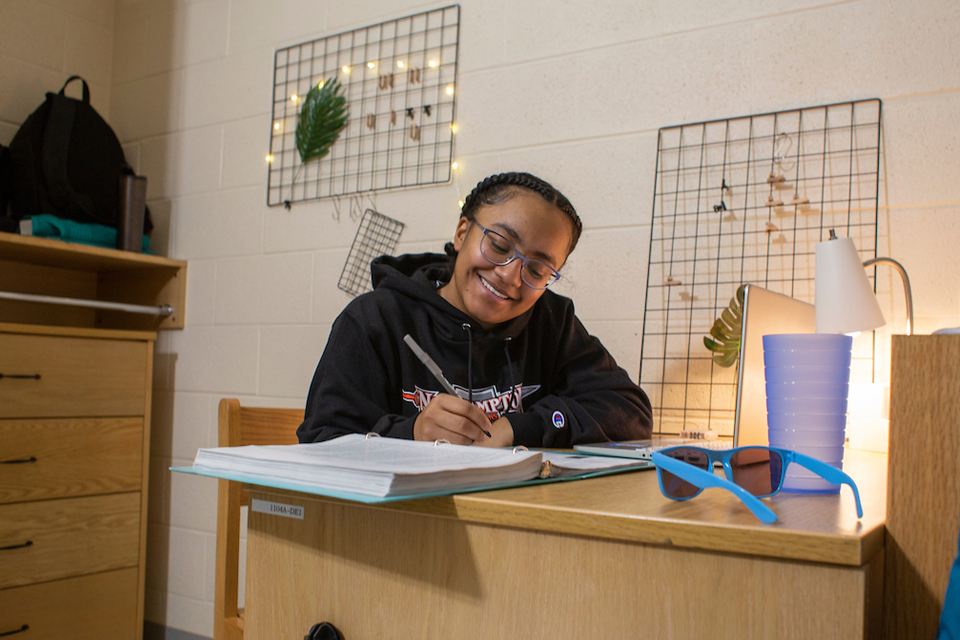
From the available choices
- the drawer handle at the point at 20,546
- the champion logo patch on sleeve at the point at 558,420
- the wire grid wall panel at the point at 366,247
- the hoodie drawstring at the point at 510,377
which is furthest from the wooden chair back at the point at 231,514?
the drawer handle at the point at 20,546

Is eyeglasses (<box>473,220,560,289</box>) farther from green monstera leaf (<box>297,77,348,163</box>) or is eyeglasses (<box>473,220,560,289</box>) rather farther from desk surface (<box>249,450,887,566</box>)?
green monstera leaf (<box>297,77,348,163</box>)

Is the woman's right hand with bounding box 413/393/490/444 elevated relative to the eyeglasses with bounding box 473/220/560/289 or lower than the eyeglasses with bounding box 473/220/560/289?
lower

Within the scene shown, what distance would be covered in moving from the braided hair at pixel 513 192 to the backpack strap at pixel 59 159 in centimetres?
149

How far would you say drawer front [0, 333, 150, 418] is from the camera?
194 centimetres

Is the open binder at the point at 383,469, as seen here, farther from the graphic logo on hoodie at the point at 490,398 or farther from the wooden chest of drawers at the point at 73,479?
the wooden chest of drawers at the point at 73,479

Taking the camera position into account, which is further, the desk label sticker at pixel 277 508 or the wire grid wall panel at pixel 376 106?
the wire grid wall panel at pixel 376 106

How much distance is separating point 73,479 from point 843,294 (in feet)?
6.74

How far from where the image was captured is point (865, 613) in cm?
48

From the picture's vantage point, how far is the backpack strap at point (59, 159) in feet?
7.29

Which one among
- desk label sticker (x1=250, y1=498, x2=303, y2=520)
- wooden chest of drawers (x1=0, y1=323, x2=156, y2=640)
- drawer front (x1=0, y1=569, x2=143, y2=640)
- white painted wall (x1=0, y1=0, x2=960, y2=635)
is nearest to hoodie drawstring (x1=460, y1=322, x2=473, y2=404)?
white painted wall (x1=0, y1=0, x2=960, y2=635)

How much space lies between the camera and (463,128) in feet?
6.73

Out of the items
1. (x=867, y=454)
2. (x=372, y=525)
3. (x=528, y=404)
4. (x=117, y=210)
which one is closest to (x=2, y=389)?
(x=117, y=210)

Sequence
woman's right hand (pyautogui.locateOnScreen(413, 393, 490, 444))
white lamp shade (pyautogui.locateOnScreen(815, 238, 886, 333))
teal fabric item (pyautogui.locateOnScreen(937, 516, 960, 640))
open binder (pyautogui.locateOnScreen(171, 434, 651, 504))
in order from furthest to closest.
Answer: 1. white lamp shade (pyautogui.locateOnScreen(815, 238, 886, 333))
2. woman's right hand (pyautogui.locateOnScreen(413, 393, 490, 444))
3. open binder (pyautogui.locateOnScreen(171, 434, 651, 504))
4. teal fabric item (pyautogui.locateOnScreen(937, 516, 960, 640))

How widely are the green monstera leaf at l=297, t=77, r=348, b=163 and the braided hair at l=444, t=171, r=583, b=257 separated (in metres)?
0.97
